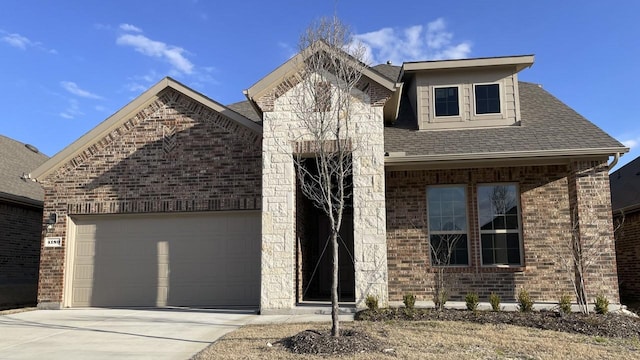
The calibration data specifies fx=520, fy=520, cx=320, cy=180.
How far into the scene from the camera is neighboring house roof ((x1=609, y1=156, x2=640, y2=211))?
15.2 metres

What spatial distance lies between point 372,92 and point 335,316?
17.7ft

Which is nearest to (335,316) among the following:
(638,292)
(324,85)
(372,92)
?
(324,85)

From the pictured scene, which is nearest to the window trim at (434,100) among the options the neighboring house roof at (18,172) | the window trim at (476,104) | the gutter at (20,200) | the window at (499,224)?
the window trim at (476,104)

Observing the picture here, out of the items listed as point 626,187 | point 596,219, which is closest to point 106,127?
point 596,219

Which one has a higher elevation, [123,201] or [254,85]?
[254,85]

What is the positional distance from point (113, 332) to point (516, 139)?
30.7ft

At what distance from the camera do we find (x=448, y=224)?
484 inches

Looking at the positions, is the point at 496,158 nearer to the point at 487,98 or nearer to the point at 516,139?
the point at 516,139

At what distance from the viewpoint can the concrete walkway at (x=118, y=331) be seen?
730 cm

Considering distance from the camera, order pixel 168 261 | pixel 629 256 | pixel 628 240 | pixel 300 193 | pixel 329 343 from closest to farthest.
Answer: pixel 329 343, pixel 300 193, pixel 168 261, pixel 629 256, pixel 628 240

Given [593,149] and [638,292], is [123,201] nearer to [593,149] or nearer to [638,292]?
[593,149]

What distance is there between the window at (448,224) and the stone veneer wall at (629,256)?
5.56 metres

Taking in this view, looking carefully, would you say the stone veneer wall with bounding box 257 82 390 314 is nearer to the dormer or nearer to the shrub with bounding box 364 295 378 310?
the shrub with bounding box 364 295 378 310

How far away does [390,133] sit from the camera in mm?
13117
